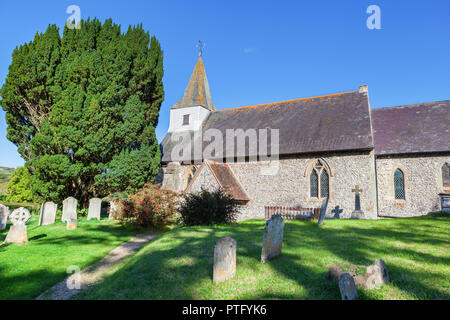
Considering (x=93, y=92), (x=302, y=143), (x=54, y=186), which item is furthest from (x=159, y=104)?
(x=302, y=143)

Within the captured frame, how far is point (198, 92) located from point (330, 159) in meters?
14.0

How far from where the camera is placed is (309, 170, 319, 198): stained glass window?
659 inches

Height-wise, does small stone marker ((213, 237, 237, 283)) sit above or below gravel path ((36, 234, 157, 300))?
above

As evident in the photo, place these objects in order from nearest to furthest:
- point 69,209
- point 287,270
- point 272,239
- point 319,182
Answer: point 287,270 < point 272,239 < point 69,209 < point 319,182

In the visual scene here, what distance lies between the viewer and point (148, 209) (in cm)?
1305

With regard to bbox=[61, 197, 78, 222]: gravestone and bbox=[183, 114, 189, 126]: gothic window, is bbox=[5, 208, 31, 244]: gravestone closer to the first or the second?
bbox=[61, 197, 78, 222]: gravestone

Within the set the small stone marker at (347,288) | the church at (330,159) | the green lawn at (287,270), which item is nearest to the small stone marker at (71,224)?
the church at (330,159)

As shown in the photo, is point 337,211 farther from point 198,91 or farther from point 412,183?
point 198,91

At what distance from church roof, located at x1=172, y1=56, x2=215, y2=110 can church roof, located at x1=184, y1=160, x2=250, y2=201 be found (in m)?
8.64

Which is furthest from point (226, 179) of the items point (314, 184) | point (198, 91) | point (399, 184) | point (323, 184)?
point (198, 91)

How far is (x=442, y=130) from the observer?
17422 millimetres

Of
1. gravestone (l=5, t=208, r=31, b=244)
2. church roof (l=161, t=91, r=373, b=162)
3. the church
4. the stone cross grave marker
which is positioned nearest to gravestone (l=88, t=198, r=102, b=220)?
the church
